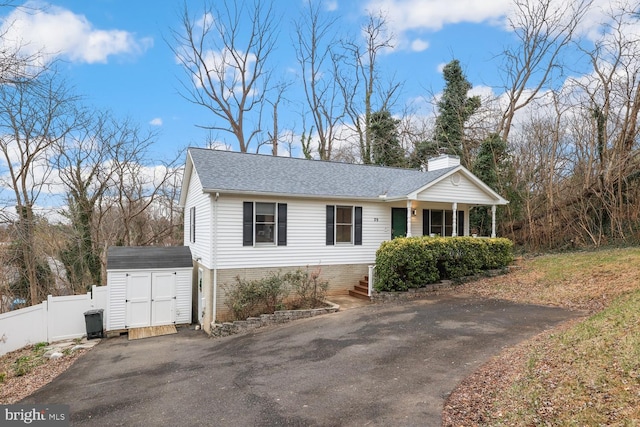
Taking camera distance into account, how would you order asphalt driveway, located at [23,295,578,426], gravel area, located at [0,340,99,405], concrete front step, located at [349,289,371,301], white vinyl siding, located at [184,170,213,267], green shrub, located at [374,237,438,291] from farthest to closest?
1. concrete front step, located at [349,289,371,301]
2. green shrub, located at [374,237,438,291]
3. white vinyl siding, located at [184,170,213,267]
4. gravel area, located at [0,340,99,405]
5. asphalt driveway, located at [23,295,578,426]

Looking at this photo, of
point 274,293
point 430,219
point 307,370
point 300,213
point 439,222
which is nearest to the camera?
point 307,370

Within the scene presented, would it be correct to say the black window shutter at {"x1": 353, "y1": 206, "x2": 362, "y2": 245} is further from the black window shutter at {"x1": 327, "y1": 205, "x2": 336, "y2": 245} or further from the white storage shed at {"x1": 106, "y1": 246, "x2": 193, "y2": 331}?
the white storage shed at {"x1": 106, "y1": 246, "x2": 193, "y2": 331}

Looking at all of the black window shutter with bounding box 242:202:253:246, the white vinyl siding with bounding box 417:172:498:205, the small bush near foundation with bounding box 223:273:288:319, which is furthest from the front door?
the black window shutter with bounding box 242:202:253:246

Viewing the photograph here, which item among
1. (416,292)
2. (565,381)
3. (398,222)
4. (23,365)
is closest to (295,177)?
(398,222)

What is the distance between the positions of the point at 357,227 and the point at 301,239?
247 cm

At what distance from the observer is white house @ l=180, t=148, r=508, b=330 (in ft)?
38.1

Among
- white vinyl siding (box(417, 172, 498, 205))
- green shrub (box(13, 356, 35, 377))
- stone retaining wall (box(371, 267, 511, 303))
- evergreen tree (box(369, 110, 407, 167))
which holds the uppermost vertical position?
evergreen tree (box(369, 110, 407, 167))

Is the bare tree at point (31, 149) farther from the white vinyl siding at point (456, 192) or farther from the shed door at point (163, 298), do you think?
the white vinyl siding at point (456, 192)

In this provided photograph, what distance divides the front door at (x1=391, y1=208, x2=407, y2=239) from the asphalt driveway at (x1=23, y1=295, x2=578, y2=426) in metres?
4.49

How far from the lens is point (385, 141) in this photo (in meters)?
25.9

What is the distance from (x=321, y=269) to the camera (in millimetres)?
13195

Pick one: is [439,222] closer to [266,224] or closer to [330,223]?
[330,223]
